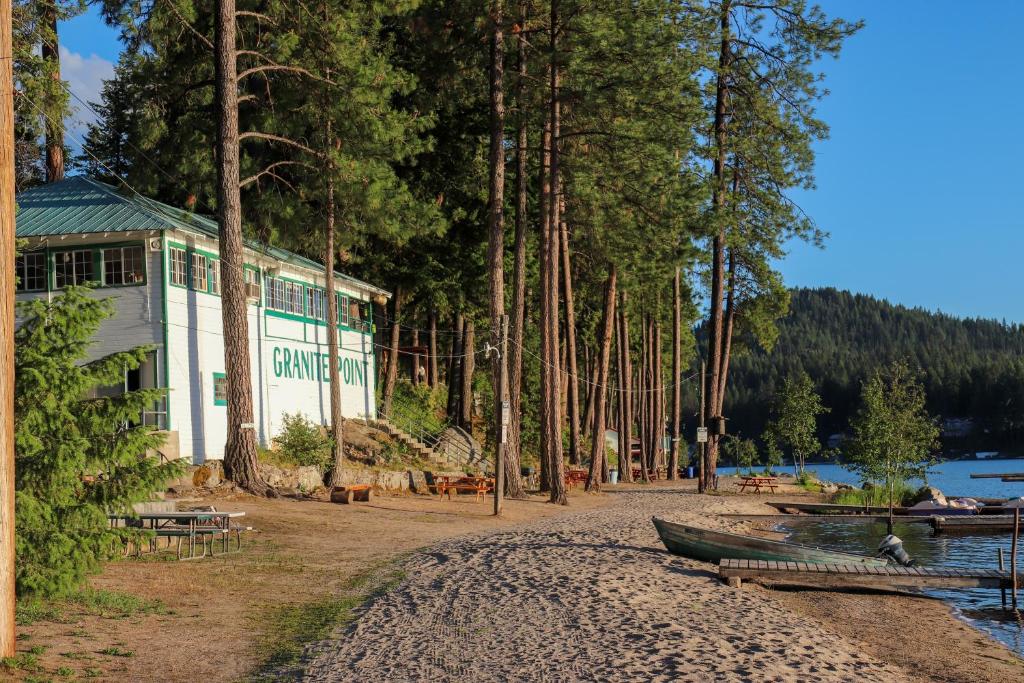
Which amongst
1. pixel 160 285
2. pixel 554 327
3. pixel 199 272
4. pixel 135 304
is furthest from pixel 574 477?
pixel 135 304

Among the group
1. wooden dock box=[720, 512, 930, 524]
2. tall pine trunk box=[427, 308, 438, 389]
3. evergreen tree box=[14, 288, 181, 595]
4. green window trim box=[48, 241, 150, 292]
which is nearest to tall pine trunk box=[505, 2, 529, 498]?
wooden dock box=[720, 512, 930, 524]

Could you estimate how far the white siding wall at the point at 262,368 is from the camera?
29281 mm

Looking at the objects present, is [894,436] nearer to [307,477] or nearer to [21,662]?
[307,477]

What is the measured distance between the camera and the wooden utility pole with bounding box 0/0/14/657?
10227 mm

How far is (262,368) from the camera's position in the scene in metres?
33.9

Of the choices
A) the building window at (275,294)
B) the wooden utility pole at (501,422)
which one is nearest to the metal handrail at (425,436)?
the building window at (275,294)

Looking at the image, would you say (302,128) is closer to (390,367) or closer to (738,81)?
(390,367)

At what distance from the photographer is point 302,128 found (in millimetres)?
33562

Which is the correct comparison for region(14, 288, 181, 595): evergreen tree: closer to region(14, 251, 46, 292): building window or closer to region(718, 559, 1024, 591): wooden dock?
region(718, 559, 1024, 591): wooden dock

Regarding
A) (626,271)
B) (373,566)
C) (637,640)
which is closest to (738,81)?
(626,271)

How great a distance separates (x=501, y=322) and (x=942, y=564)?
12487mm

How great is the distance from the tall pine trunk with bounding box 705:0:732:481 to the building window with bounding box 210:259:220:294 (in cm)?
1639

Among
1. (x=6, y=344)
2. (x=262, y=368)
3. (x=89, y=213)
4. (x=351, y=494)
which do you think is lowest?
(x=351, y=494)

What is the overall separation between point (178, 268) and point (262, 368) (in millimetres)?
5444
